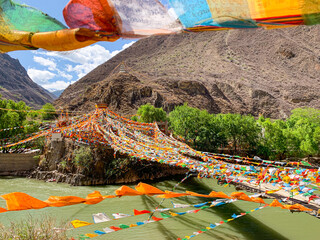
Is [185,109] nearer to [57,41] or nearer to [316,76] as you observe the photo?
[57,41]

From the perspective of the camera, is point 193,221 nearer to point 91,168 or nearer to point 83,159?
point 91,168

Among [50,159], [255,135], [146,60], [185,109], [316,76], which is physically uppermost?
[146,60]

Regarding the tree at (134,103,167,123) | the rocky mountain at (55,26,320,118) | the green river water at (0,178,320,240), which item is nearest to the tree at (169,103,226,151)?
the tree at (134,103,167,123)

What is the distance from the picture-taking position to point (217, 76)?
57.3 meters

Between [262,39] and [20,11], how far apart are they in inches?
2977

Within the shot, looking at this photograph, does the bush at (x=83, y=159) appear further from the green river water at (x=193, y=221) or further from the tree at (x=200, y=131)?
the tree at (x=200, y=131)

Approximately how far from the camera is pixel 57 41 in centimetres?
136

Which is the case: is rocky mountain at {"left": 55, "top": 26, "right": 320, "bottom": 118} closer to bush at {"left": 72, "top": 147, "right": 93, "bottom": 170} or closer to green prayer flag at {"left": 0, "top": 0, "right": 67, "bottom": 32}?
bush at {"left": 72, "top": 147, "right": 93, "bottom": 170}

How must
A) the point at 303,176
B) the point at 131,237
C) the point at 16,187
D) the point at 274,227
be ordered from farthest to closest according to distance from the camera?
the point at 16,187 → the point at 274,227 → the point at 131,237 → the point at 303,176

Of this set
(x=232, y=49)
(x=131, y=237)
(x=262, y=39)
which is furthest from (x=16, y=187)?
(x=262, y=39)

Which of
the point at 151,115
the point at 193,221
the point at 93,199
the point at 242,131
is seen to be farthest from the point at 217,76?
the point at 93,199

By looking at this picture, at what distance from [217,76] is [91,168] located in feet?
165

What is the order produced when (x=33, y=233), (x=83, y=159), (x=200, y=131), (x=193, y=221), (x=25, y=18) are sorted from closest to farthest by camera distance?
(x=25, y=18), (x=33, y=233), (x=193, y=221), (x=83, y=159), (x=200, y=131)

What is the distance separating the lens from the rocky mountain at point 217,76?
45.4 meters
